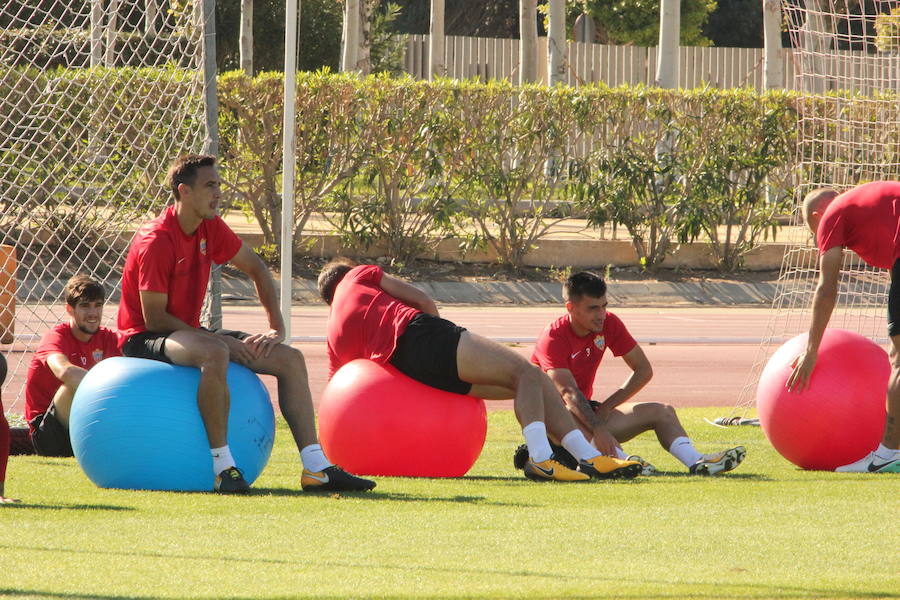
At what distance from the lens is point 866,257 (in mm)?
8383

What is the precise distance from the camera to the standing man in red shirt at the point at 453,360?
779 cm

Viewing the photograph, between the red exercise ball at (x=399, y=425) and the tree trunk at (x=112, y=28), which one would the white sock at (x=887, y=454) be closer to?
the red exercise ball at (x=399, y=425)

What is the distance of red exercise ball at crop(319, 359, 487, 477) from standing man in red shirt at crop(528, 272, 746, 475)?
49 cm

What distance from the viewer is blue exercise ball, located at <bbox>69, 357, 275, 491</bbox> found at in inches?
283

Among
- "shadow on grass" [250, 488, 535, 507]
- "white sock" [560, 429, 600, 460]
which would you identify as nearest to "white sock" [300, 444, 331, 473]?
"shadow on grass" [250, 488, 535, 507]

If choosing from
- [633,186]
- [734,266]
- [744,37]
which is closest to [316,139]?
[633,186]

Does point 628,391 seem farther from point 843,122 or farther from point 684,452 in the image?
point 843,122

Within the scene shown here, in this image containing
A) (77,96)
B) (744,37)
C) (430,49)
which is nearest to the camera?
(77,96)

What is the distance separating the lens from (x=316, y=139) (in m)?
20.5

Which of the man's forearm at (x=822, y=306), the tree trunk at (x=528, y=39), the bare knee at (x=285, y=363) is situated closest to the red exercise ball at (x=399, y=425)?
the bare knee at (x=285, y=363)

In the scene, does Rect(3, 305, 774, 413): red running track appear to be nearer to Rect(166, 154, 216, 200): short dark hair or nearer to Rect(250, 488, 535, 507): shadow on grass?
Rect(166, 154, 216, 200): short dark hair

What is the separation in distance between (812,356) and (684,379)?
5.18 metres

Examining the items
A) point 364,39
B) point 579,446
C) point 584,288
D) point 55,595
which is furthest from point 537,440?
point 364,39

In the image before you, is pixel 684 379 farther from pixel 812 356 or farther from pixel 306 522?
pixel 306 522
